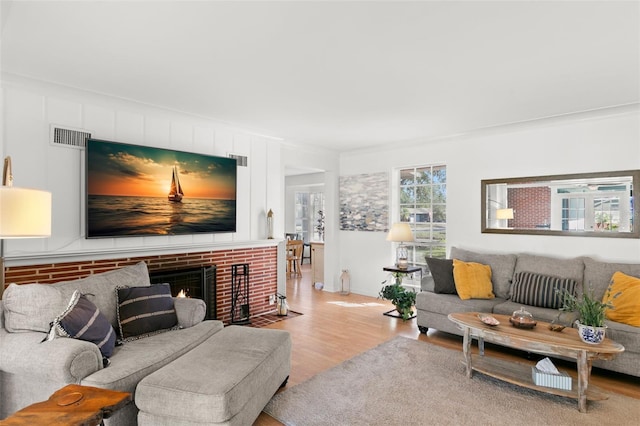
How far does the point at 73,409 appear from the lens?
1.66 meters

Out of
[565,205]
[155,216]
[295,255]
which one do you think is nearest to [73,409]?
[155,216]

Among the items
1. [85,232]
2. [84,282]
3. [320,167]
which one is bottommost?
[84,282]

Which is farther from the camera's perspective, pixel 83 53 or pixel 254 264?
pixel 254 264

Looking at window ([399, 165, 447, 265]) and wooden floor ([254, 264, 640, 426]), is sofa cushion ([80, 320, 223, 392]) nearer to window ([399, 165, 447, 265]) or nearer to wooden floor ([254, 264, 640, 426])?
wooden floor ([254, 264, 640, 426])

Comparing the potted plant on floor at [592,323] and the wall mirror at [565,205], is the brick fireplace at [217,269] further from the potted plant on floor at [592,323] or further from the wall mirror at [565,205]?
the potted plant on floor at [592,323]

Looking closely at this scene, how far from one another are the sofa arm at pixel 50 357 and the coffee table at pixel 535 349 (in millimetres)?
2835

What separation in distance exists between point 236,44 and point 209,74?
631 mm

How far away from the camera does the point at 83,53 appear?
8.69 ft

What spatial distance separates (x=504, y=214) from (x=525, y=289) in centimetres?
120

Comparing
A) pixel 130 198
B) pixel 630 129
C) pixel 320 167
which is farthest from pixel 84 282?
pixel 630 129

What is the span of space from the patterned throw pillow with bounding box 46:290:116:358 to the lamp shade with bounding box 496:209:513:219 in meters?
4.55

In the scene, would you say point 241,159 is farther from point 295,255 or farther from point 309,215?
point 309,215

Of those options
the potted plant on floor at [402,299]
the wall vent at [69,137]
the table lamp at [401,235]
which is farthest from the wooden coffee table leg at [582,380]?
the wall vent at [69,137]

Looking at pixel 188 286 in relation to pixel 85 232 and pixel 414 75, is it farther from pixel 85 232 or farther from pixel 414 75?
pixel 414 75
